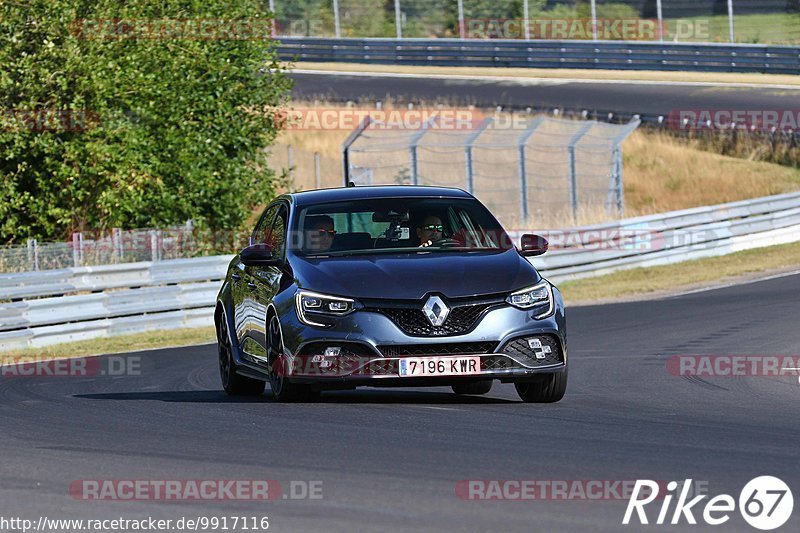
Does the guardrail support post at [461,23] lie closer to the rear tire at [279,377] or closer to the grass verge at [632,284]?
the grass verge at [632,284]

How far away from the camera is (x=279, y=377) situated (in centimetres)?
1102

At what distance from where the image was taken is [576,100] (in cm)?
4500

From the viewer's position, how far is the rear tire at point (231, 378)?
496 inches

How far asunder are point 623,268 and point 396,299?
1864 cm

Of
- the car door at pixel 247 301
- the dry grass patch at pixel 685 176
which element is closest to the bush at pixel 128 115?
the dry grass patch at pixel 685 176

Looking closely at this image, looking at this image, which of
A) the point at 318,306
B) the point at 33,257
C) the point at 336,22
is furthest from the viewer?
the point at 336,22

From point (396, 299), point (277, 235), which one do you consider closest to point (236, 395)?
point (277, 235)

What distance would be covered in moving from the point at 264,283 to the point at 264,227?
1.36 meters

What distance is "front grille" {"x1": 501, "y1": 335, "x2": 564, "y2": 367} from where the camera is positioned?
34.3 ft

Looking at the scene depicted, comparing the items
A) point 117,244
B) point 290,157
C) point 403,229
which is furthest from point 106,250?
point 290,157

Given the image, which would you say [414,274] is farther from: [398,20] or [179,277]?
[398,20]

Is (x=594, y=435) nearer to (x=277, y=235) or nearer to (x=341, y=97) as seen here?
(x=277, y=235)

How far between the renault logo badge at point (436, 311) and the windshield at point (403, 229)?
102cm

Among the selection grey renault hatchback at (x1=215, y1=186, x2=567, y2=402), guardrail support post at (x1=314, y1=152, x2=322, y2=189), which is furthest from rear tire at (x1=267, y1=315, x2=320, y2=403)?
→ guardrail support post at (x1=314, y1=152, x2=322, y2=189)
